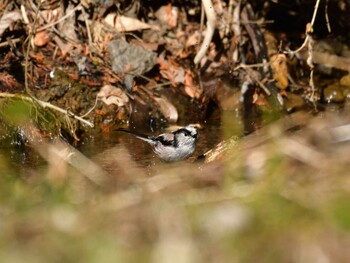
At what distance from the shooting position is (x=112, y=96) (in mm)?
8797

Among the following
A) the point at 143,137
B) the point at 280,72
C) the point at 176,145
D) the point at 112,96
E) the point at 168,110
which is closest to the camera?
the point at 176,145

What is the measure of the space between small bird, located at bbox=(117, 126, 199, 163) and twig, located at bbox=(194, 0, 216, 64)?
7.80 ft

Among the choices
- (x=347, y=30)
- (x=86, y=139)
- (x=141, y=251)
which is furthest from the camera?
(x=347, y=30)

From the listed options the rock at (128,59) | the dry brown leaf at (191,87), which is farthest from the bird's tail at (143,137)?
the dry brown leaf at (191,87)

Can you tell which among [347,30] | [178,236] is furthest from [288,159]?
[347,30]

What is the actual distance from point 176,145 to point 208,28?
269 cm

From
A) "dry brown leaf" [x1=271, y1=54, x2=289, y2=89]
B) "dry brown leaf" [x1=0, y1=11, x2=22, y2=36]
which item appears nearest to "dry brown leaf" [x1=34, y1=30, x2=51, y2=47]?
"dry brown leaf" [x1=0, y1=11, x2=22, y2=36]

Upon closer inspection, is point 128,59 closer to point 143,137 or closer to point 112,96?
point 112,96

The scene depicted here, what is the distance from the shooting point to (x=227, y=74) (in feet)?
32.4

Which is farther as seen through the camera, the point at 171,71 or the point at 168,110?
the point at 171,71

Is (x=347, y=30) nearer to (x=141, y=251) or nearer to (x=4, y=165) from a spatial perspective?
(x=4, y=165)

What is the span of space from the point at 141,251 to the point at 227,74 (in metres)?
6.97

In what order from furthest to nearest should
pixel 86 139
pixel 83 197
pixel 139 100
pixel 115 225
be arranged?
pixel 139 100
pixel 86 139
pixel 83 197
pixel 115 225

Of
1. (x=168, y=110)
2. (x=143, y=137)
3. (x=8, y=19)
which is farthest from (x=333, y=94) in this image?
(x=8, y=19)
